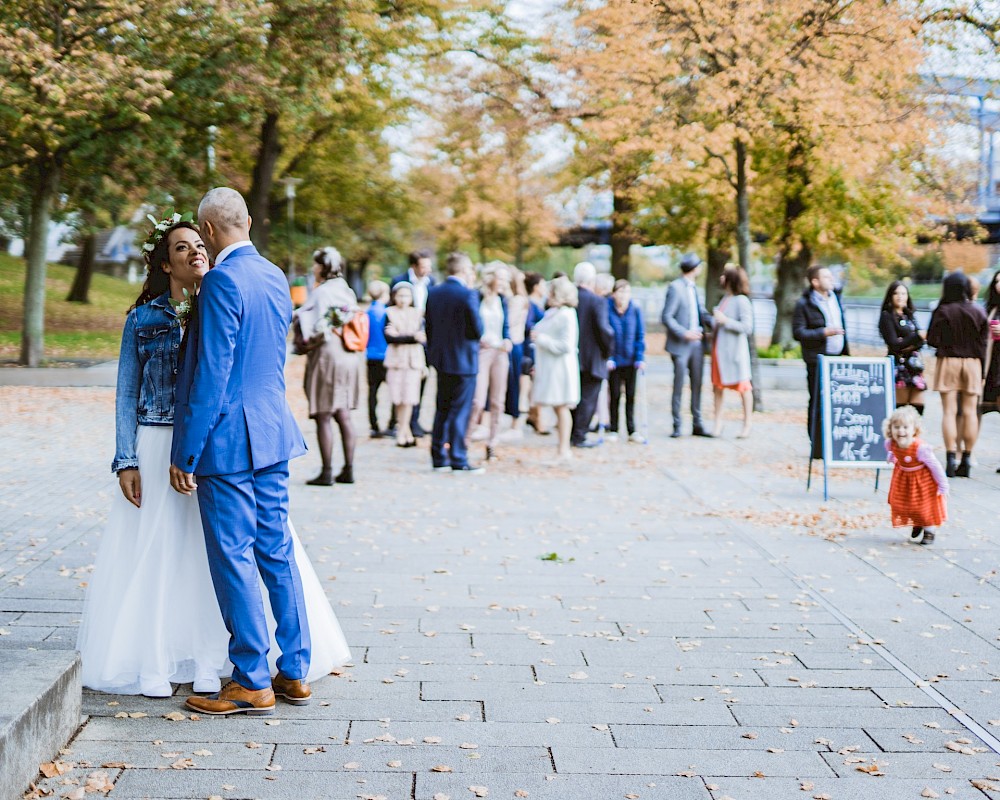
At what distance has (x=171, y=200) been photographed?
2462 centimetres

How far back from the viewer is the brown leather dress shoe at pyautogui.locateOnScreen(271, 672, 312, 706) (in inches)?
187

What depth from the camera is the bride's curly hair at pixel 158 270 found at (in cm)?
488

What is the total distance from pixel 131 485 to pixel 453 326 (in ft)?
21.7

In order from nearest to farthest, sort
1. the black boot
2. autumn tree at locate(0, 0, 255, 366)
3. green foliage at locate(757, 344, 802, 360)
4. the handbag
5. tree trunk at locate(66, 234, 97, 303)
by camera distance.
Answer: the black boot
the handbag
autumn tree at locate(0, 0, 255, 366)
green foliage at locate(757, 344, 802, 360)
tree trunk at locate(66, 234, 97, 303)

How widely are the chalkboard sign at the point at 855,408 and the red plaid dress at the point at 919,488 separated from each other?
6.44 feet

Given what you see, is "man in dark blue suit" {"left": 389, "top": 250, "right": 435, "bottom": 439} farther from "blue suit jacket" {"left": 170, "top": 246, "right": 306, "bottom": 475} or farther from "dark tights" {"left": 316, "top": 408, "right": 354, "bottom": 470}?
"blue suit jacket" {"left": 170, "top": 246, "right": 306, "bottom": 475}

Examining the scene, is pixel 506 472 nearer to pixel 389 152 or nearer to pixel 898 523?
pixel 898 523

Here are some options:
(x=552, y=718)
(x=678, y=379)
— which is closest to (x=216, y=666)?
(x=552, y=718)

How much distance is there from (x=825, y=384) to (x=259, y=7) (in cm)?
1281

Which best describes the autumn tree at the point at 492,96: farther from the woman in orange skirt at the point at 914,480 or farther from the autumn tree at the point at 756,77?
the woman in orange skirt at the point at 914,480

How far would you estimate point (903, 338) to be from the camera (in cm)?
1138

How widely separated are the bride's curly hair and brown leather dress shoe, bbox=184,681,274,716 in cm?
154

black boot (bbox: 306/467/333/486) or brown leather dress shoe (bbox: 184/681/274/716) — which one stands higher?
black boot (bbox: 306/467/333/486)

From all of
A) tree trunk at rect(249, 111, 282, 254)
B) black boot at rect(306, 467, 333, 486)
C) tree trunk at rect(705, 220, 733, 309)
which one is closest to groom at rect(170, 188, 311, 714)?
black boot at rect(306, 467, 333, 486)
